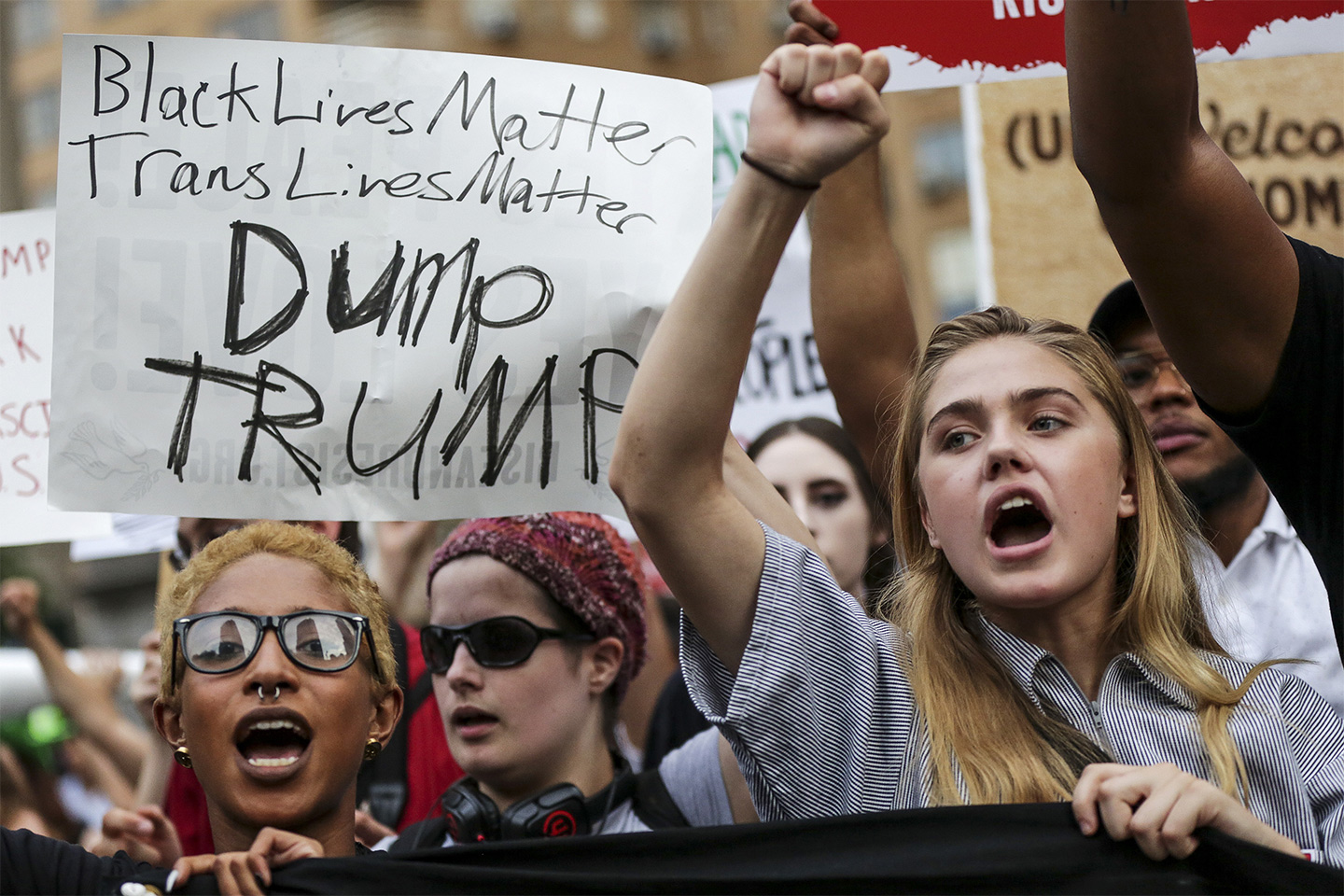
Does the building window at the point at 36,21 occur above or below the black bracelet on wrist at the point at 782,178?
above

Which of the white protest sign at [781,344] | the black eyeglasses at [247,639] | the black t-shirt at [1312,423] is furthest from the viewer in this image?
the white protest sign at [781,344]

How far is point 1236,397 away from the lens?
5.81 feet

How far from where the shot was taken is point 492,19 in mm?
37062

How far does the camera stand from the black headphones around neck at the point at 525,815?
2473 millimetres

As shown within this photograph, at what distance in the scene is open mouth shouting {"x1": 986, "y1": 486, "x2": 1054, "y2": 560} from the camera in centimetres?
194

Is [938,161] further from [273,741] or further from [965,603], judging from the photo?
[273,741]

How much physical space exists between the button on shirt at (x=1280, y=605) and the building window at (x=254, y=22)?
3633cm

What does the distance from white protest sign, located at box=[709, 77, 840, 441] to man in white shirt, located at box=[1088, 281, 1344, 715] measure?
3.86 feet

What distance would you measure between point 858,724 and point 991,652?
0.27 m

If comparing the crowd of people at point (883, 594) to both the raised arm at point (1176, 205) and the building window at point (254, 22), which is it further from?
the building window at point (254, 22)

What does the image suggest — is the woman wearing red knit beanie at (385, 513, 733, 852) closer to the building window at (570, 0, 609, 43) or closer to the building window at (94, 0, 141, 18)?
the building window at (570, 0, 609, 43)

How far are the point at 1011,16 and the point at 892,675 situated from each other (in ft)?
4.83

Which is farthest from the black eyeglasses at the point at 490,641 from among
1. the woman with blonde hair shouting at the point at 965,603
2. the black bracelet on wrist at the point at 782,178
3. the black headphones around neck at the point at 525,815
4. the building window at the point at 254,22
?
the building window at the point at 254,22

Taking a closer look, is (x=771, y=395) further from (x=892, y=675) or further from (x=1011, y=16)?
(x=892, y=675)
